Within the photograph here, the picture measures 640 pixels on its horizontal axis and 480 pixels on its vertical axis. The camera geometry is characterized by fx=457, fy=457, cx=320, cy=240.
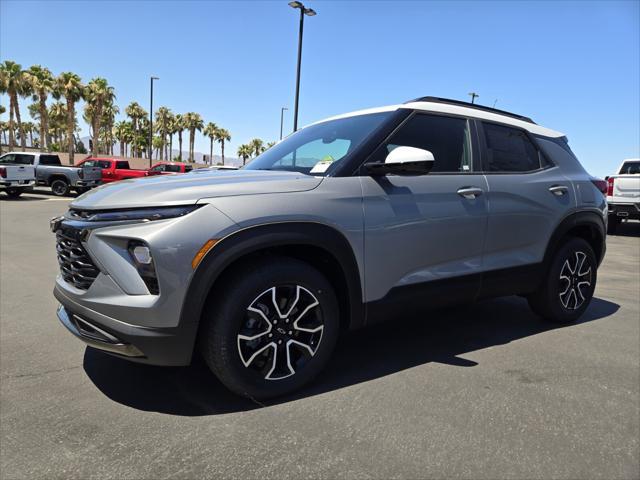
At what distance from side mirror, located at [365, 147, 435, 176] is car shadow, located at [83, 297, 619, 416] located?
1350 millimetres

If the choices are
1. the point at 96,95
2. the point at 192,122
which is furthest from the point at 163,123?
the point at 96,95

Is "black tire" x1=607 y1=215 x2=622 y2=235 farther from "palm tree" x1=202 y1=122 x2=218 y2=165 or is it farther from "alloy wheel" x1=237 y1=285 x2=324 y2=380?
"palm tree" x1=202 y1=122 x2=218 y2=165

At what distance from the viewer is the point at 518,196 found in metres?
3.67

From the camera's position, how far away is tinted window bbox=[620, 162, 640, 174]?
1340cm

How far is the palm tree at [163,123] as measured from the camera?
9256 centimetres

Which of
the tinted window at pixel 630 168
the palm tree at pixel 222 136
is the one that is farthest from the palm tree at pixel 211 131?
the tinted window at pixel 630 168

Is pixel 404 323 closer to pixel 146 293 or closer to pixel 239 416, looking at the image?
pixel 239 416

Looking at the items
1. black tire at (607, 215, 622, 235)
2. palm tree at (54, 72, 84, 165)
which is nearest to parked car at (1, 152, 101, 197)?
black tire at (607, 215, 622, 235)

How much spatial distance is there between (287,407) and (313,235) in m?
0.99

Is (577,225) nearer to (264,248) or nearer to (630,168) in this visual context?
(264,248)

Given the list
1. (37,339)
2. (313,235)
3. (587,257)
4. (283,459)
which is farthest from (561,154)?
(37,339)

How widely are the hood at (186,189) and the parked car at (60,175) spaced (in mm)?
19501

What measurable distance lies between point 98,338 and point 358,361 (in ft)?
5.62

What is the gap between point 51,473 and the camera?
78.1 inches
